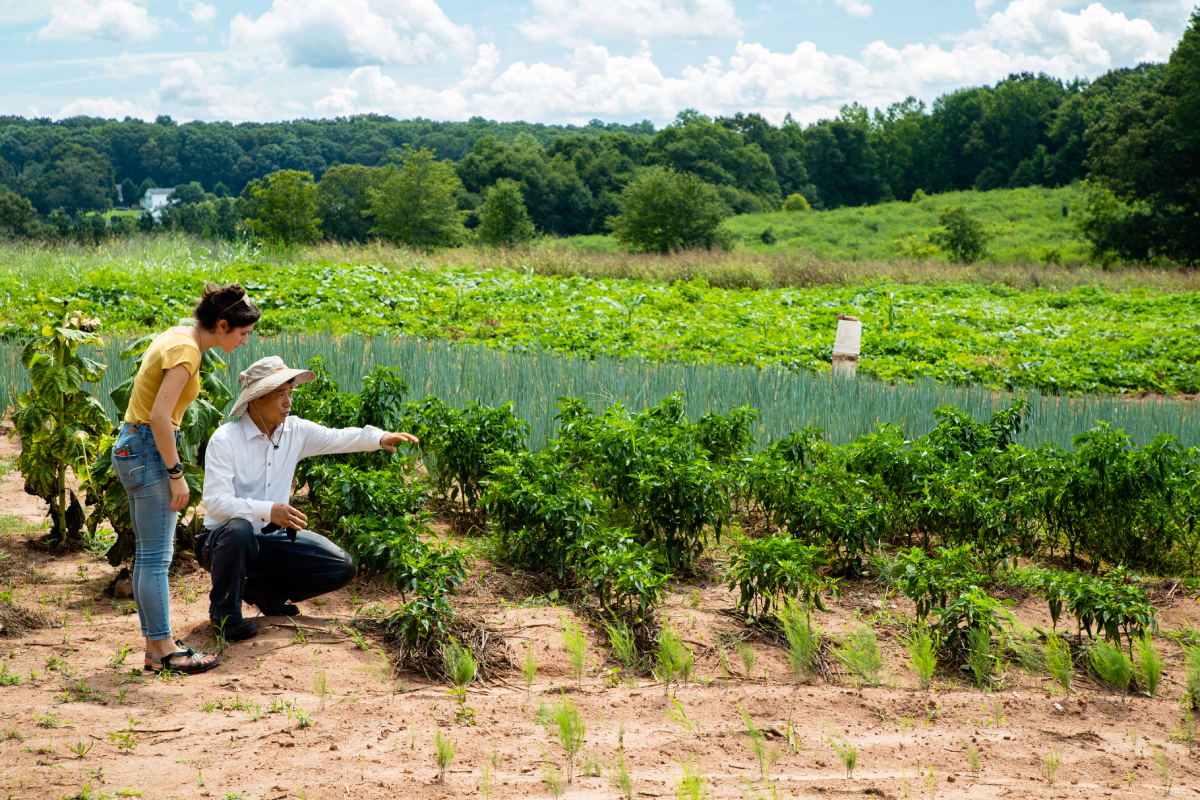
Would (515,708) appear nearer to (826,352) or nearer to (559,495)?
(559,495)

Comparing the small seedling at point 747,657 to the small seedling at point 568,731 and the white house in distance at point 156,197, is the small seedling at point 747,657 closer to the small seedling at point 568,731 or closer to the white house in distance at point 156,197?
the small seedling at point 568,731

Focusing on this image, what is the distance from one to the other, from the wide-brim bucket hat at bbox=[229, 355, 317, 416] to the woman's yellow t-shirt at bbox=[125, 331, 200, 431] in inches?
11.8

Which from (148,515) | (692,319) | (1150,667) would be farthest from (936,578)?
(692,319)

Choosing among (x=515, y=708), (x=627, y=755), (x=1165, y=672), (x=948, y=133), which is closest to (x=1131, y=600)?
(x=1165, y=672)

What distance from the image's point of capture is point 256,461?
3.78 metres

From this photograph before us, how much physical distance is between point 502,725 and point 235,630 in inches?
56.9

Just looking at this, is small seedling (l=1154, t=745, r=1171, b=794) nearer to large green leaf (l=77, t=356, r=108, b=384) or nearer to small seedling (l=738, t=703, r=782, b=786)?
small seedling (l=738, t=703, r=782, b=786)

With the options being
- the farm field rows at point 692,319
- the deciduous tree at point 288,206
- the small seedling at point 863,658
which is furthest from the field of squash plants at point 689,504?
the deciduous tree at point 288,206

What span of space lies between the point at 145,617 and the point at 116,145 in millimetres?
56710

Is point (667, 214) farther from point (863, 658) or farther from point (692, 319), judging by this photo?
point (863, 658)

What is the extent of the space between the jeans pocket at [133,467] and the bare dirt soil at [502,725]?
30.4 inches

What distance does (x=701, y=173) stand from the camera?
6275 cm

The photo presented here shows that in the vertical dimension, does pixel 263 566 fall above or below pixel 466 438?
below

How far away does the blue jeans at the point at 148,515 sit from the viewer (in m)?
3.33
